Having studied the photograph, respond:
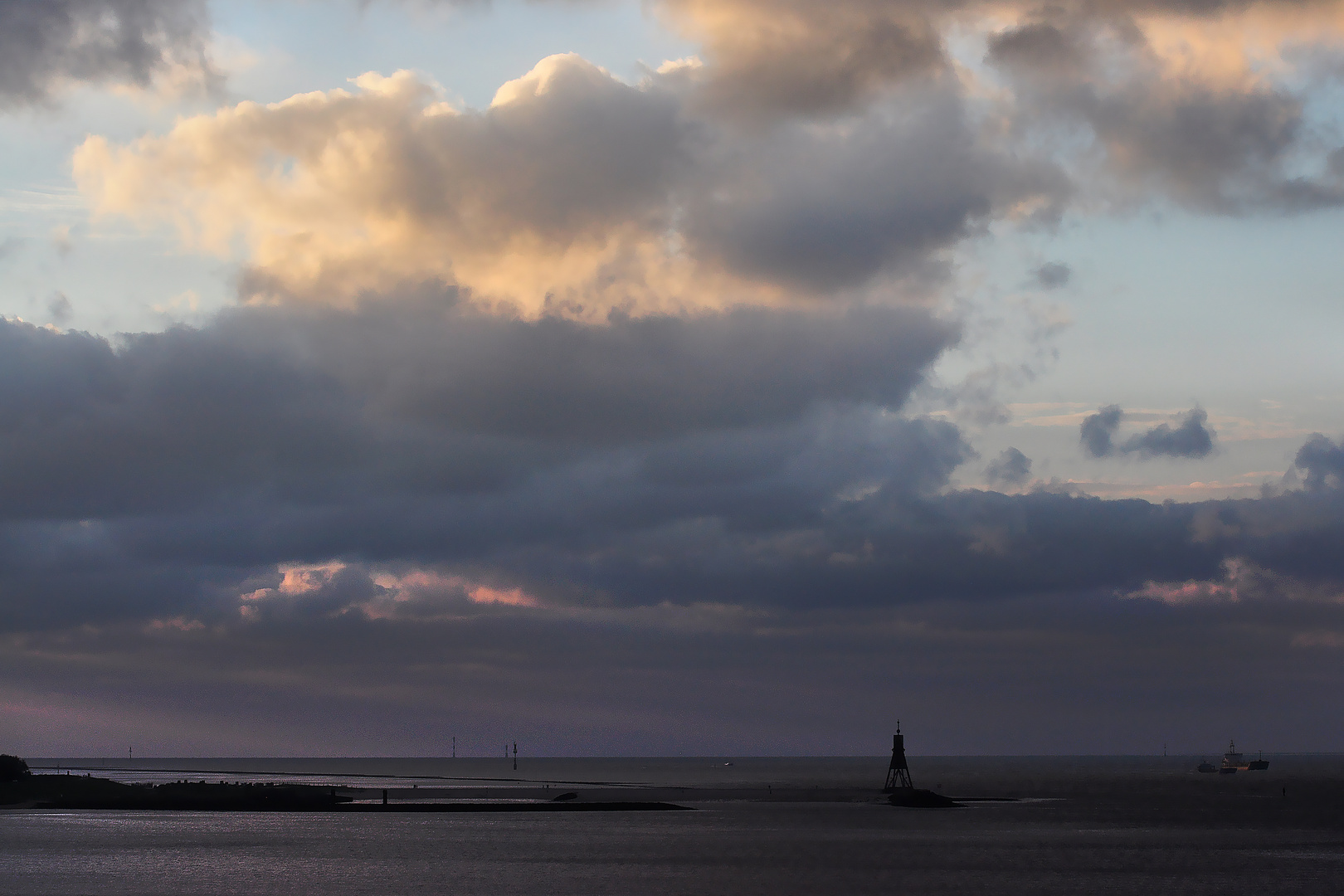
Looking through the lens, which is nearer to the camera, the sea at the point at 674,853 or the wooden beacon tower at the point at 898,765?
the sea at the point at 674,853

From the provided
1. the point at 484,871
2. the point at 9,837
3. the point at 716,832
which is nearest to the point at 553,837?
the point at 716,832

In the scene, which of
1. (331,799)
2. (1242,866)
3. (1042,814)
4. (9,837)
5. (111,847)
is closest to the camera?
(1242,866)

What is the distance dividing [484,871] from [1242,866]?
60.8 metres

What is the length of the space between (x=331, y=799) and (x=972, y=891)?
388 feet

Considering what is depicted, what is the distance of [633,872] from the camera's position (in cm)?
9425

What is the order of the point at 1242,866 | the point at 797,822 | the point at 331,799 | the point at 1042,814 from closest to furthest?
the point at 1242,866 → the point at 797,822 → the point at 1042,814 → the point at 331,799

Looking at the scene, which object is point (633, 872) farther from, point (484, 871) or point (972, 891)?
point (972, 891)

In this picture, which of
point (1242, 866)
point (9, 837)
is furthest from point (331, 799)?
point (1242, 866)

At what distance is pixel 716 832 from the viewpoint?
133m

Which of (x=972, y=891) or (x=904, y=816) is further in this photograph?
(x=904, y=816)

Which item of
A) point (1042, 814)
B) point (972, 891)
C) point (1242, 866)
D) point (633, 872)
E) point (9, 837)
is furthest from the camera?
point (1042, 814)

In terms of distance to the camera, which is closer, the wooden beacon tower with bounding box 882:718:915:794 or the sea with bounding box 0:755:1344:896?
the sea with bounding box 0:755:1344:896

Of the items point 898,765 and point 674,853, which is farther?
point 898,765

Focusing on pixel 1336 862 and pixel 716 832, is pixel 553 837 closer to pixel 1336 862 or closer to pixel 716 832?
pixel 716 832
